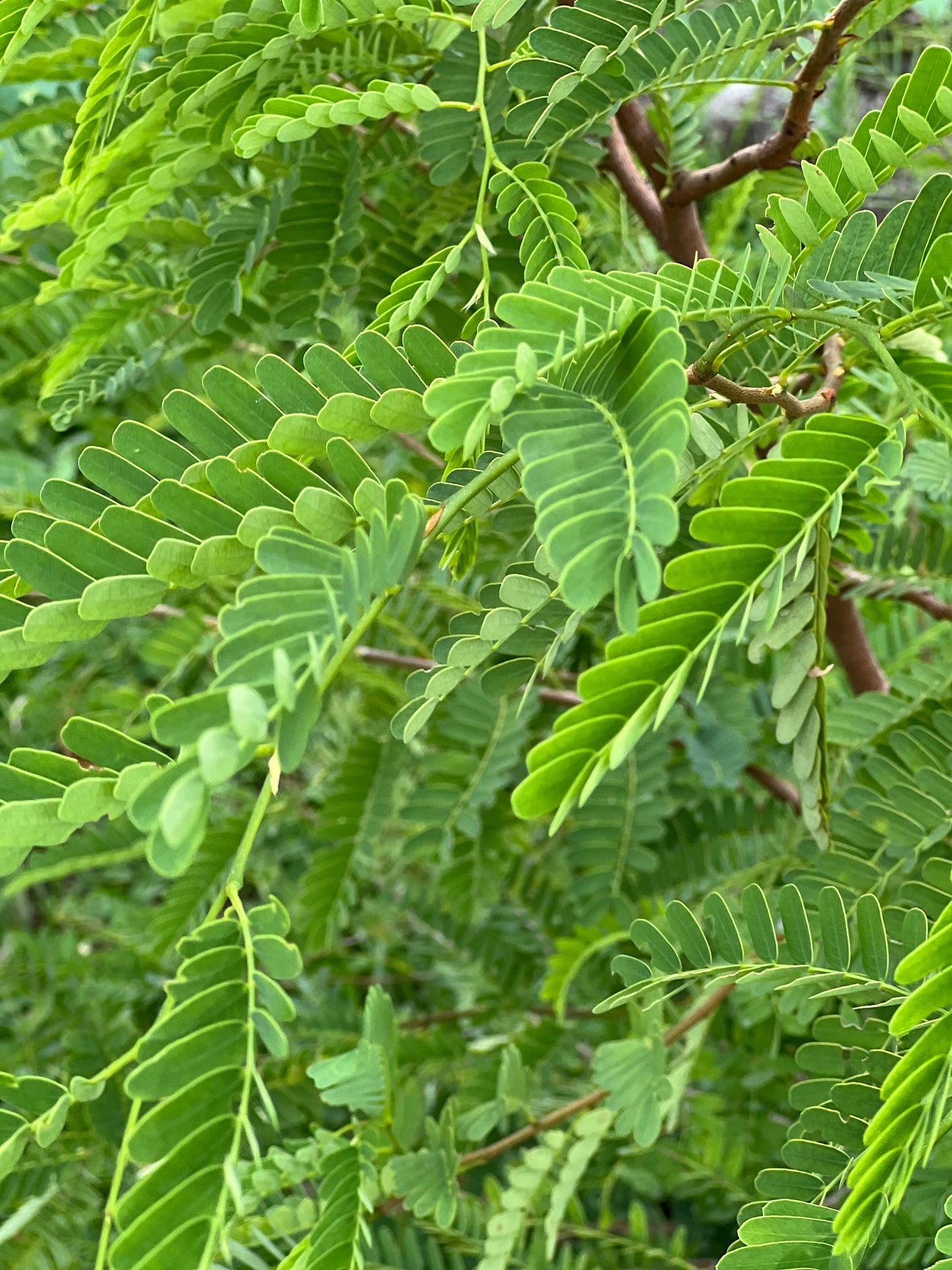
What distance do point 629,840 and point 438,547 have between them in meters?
0.25

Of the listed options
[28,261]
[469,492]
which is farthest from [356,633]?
[28,261]

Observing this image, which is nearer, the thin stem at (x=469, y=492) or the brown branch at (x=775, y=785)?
the thin stem at (x=469, y=492)

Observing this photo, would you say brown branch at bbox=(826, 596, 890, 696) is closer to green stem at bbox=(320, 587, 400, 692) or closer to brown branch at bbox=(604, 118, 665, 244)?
brown branch at bbox=(604, 118, 665, 244)

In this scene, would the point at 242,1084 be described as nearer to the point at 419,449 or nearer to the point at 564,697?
the point at 564,697

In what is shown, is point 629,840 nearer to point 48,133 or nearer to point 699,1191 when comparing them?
point 699,1191

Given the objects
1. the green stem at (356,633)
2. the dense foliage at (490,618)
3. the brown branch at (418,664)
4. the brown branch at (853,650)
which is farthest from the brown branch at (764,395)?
the brown branch at (418,664)

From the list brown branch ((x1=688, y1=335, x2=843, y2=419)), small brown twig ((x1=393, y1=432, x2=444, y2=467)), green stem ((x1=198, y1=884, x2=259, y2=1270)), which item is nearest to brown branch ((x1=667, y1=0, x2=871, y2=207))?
brown branch ((x1=688, y1=335, x2=843, y2=419))

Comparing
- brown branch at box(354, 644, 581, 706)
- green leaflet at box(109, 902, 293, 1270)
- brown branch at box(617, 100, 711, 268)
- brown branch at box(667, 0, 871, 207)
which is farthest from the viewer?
brown branch at box(354, 644, 581, 706)

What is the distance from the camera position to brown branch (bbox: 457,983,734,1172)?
517 millimetres

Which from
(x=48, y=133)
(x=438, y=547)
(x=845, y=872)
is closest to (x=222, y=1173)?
(x=845, y=872)

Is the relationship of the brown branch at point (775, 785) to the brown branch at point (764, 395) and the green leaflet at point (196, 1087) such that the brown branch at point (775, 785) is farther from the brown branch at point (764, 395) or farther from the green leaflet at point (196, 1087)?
the green leaflet at point (196, 1087)

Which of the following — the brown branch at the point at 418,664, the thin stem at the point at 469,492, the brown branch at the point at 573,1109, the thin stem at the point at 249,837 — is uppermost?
the thin stem at the point at 469,492

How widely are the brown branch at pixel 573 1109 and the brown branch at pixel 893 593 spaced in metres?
0.23

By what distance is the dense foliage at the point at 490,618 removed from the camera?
0.22m
